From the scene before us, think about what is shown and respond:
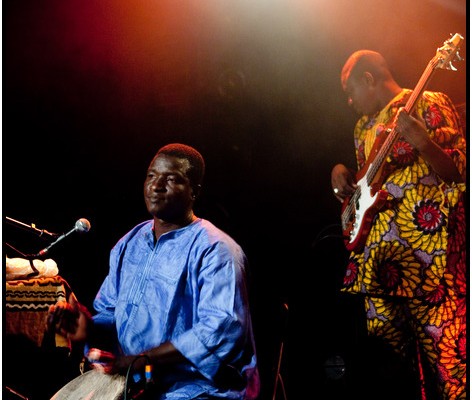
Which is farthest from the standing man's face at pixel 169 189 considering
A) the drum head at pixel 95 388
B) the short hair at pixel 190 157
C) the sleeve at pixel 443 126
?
the sleeve at pixel 443 126

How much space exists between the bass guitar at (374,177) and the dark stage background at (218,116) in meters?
0.73

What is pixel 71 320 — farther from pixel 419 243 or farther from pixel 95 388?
pixel 419 243

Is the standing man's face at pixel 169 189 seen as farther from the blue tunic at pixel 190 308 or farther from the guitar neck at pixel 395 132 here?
the guitar neck at pixel 395 132

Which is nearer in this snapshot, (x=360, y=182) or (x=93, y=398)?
(x=93, y=398)

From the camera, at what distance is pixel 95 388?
2.64m

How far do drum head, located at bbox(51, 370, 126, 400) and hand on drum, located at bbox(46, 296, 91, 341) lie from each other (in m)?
0.21

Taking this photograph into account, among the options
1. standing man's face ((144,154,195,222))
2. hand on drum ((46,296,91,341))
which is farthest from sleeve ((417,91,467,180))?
hand on drum ((46,296,91,341))

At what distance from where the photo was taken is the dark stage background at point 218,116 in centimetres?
497

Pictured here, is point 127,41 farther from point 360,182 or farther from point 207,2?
point 360,182

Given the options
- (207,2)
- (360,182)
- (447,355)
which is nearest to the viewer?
(447,355)

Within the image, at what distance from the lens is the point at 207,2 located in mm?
5348

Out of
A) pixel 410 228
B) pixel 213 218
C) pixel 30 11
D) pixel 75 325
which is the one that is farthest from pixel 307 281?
pixel 30 11

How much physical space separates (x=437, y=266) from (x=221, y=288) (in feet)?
5.17

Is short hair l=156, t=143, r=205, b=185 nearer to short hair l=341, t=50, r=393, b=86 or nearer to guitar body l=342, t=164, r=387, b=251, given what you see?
guitar body l=342, t=164, r=387, b=251
